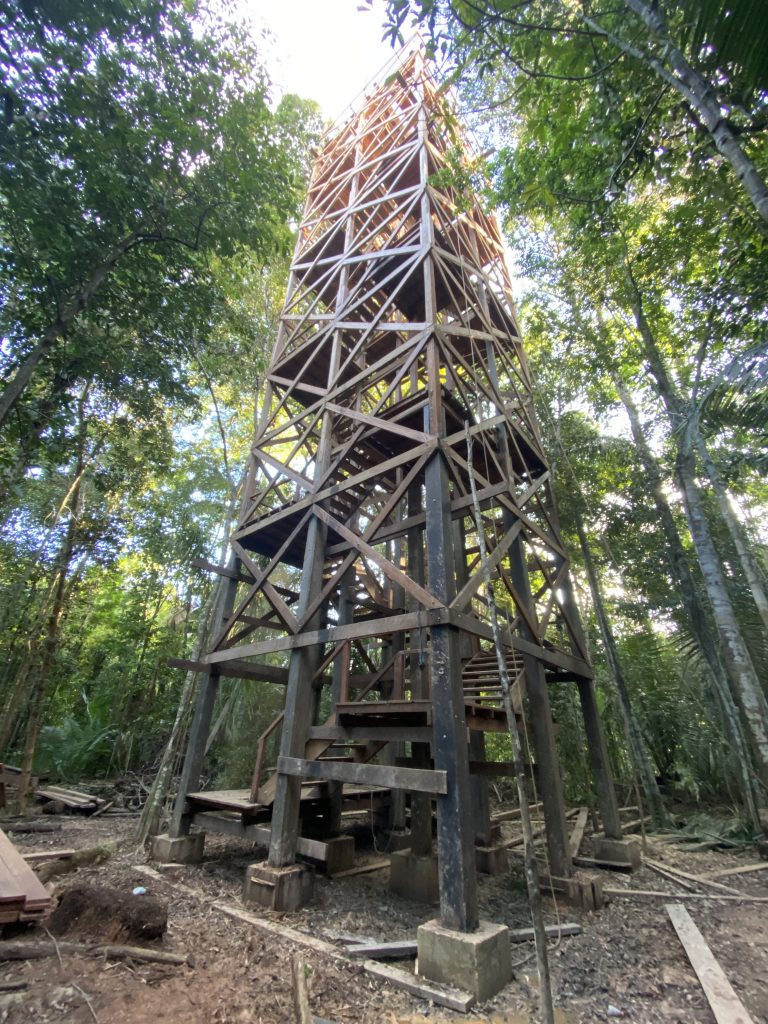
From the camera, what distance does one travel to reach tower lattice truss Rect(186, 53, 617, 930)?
15.0ft

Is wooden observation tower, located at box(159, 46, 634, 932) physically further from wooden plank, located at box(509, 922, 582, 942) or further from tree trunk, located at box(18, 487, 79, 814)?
tree trunk, located at box(18, 487, 79, 814)

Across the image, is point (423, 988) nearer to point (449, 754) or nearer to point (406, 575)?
point (449, 754)

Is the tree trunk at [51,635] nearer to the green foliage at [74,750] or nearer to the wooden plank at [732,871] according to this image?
the green foliage at [74,750]

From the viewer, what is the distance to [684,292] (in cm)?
830

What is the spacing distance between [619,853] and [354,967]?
4.54 m

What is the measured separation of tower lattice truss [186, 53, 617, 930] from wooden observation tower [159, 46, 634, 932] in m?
0.03

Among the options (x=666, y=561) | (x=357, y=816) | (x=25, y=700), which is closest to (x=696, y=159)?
(x=666, y=561)

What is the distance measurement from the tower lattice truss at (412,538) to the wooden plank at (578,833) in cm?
120

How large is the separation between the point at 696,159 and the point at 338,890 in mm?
8811

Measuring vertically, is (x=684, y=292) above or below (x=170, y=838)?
above

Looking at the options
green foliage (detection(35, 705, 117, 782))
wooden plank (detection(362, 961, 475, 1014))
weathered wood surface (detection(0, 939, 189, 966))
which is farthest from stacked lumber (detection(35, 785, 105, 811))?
wooden plank (detection(362, 961, 475, 1014))

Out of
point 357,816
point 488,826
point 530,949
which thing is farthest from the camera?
point 357,816

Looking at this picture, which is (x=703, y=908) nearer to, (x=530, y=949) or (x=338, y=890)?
(x=530, y=949)

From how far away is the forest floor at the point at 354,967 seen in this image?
280 cm
